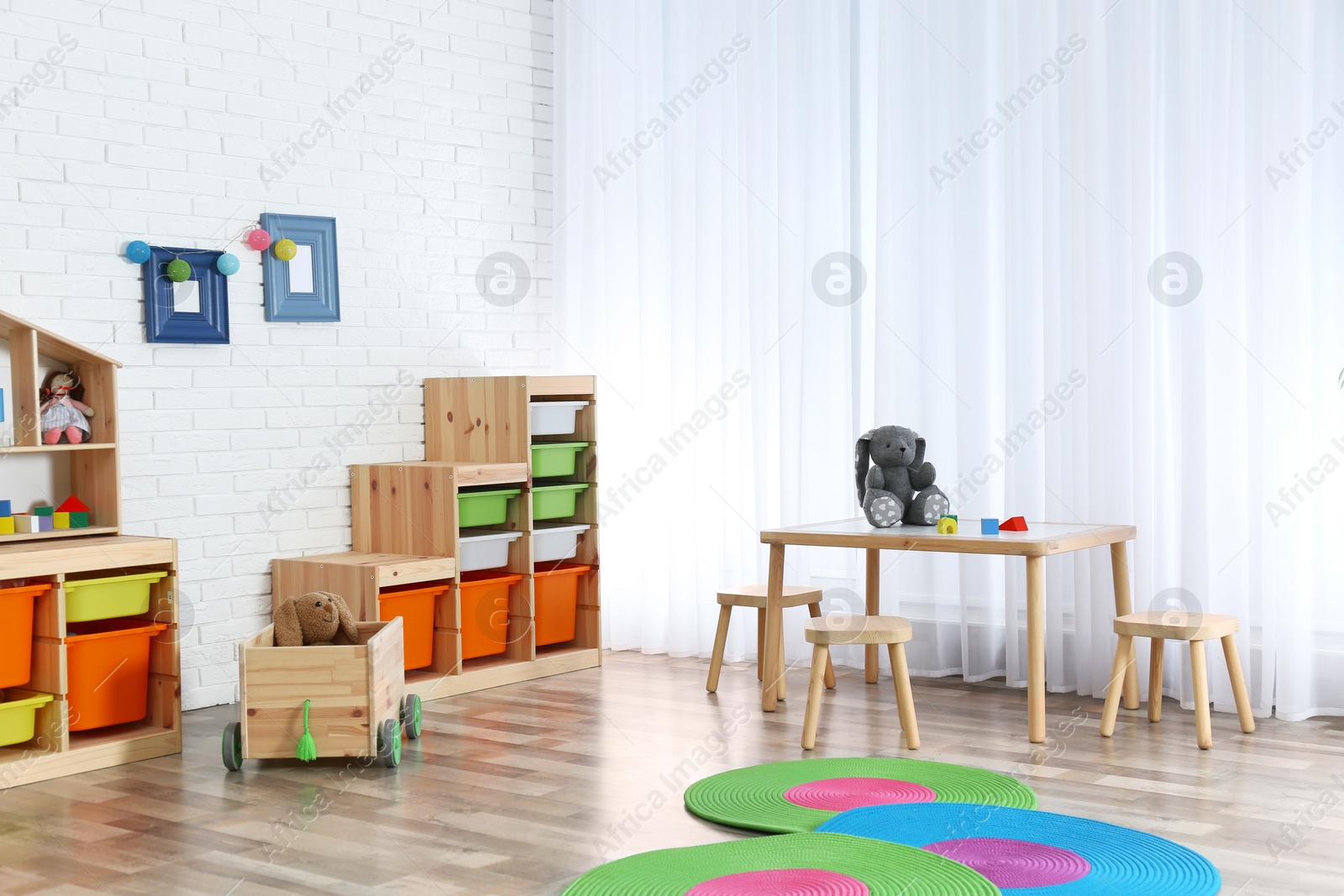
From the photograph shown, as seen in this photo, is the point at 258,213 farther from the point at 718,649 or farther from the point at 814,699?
the point at 814,699

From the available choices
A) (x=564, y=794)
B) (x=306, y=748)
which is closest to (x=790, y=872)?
(x=564, y=794)

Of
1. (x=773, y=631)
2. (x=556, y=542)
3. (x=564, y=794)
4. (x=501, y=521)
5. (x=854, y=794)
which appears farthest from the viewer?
(x=556, y=542)

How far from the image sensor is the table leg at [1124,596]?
12.9ft

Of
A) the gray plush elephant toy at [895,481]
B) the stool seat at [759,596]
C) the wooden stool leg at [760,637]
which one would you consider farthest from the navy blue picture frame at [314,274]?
the gray plush elephant toy at [895,481]

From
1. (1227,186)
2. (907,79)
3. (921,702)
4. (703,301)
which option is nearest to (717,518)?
(703,301)

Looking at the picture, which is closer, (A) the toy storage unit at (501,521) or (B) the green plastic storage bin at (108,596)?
(B) the green plastic storage bin at (108,596)

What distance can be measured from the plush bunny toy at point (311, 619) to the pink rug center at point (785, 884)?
5.05 feet

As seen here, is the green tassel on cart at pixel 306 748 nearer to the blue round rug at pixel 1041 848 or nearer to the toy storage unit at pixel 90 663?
the toy storage unit at pixel 90 663

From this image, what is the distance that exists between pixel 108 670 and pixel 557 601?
5.56 ft

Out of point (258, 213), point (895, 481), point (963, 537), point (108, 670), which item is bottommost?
point (108, 670)

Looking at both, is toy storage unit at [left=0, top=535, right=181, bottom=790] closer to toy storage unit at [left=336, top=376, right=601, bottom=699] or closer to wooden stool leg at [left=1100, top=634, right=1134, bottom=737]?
toy storage unit at [left=336, top=376, right=601, bottom=699]

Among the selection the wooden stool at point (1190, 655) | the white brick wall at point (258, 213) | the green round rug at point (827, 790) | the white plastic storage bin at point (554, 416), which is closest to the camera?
the green round rug at point (827, 790)

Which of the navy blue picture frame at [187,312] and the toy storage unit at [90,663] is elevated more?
the navy blue picture frame at [187,312]

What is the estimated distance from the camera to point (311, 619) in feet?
11.9
